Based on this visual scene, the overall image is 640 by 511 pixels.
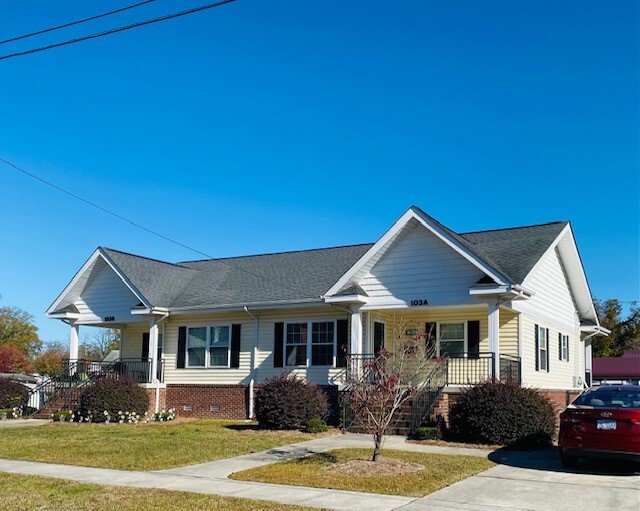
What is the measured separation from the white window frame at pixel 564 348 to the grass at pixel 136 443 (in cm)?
1143

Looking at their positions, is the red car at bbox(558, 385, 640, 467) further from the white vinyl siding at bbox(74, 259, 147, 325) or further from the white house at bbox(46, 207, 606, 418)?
the white vinyl siding at bbox(74, 259, 147, 325)

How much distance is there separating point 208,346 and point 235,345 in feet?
4.05

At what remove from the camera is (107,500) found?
9.84 meters

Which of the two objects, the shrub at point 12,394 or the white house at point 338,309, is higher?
the white house at point 338,309

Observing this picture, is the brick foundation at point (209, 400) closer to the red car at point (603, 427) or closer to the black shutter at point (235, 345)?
the black shutter at point (235, 345)

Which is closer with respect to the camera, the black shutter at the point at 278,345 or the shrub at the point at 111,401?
the shrub at the point at 111,401

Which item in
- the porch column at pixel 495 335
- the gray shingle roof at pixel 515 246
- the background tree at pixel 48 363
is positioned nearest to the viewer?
the porch column at pixel 495 335

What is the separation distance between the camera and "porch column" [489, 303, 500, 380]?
1895 cm

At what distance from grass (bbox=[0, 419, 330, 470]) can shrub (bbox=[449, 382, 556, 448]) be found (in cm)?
394

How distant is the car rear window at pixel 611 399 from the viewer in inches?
490

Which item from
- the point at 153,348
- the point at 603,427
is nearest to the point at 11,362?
the point at 153,348

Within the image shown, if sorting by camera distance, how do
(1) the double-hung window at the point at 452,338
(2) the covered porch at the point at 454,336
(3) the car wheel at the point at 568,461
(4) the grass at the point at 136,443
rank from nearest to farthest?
(3) the car wheel at the point at 568,461
(4) the grass at the point at 136,443
(2) the covered porch at the point at 454,336
(1) the double-hung window at the point at 452,338

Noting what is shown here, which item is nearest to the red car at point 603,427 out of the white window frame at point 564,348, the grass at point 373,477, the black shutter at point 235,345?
the grass at point 373,477

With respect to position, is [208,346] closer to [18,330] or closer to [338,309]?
[338,309]
